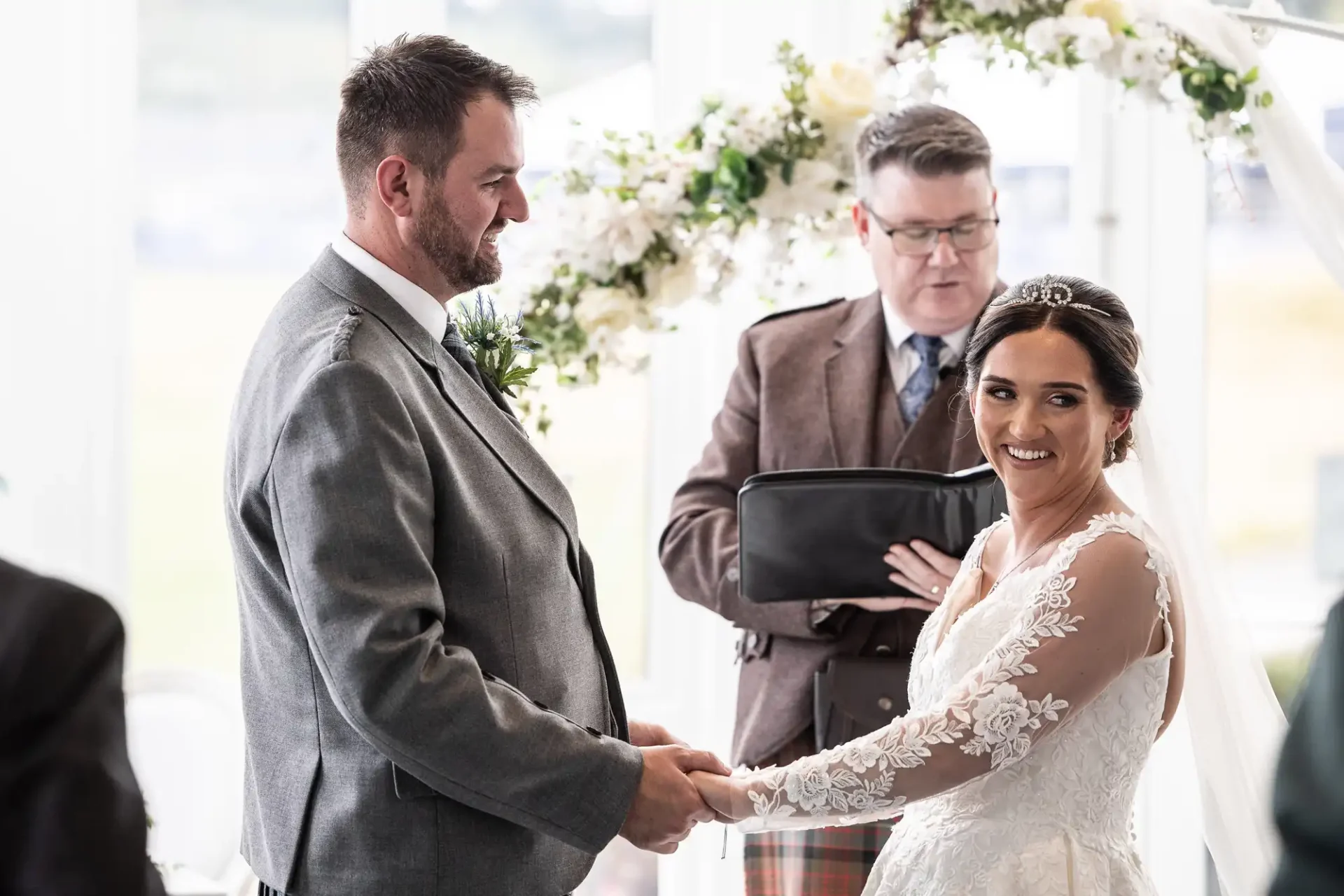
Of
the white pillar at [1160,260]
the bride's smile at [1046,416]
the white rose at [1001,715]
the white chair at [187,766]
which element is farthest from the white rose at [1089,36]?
→ the white chair at [187,766]

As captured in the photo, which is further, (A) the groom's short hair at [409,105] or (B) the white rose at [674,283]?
(B) the white rose at [674,283]

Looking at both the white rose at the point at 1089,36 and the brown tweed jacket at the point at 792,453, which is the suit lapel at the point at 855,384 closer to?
the brown tweed jacket at the point at 792,453

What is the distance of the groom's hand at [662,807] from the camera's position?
2.12 m

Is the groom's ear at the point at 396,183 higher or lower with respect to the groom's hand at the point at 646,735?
higher

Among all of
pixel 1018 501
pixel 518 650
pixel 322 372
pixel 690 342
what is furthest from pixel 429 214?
pixel 690 342

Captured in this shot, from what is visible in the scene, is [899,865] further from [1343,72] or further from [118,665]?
[1343,72]

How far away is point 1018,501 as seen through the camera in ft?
7.34

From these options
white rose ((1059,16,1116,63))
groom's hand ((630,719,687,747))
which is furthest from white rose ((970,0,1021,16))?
groom's hand ((630,719,687,747))

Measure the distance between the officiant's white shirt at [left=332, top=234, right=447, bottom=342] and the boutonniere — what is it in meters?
0.20

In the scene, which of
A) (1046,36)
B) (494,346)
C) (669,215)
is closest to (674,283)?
(669,215)

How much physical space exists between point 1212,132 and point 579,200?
4.19 feet

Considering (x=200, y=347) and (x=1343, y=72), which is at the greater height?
(x=1343, y=72)

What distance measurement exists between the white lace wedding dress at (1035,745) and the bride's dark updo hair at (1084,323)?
22 cm

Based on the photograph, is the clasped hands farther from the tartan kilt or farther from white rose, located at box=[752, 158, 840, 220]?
white rose, located at box=[752, 158, 840, 220]
